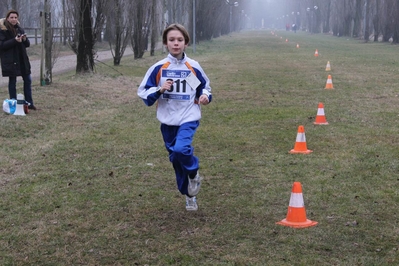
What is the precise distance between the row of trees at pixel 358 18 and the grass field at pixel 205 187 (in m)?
43.1

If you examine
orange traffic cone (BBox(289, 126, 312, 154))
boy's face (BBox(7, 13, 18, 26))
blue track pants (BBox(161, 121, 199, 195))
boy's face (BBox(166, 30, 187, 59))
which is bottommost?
orange traffic cone (BBox(289, 126, 312, 154))

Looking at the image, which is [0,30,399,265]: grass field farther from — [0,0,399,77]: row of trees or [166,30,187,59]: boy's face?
[0,0,399,77]: row of trees

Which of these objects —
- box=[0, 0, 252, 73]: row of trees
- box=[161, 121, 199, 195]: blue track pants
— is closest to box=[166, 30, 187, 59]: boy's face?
box=[161, 121, 199, 195]: blue track pants

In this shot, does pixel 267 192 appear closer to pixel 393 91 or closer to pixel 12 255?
pixel 12 255

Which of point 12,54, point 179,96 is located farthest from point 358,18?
point 179,96

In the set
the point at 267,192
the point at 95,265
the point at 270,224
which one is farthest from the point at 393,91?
the point at 95,265

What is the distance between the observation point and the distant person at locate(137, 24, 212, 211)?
597cm

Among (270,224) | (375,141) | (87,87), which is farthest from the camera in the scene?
(87,87)

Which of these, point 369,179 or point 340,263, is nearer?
point 340,263

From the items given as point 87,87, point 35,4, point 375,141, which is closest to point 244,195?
point 375,141

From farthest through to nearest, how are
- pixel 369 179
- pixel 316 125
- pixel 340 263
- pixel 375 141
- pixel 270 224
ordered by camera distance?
pixel 316 125
pixel 375 141
pixel 369 179
pixel 270 224
pixel 340 263

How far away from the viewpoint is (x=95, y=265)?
16.0ft

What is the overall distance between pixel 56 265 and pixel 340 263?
2102mm

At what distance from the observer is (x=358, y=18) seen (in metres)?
71.1
